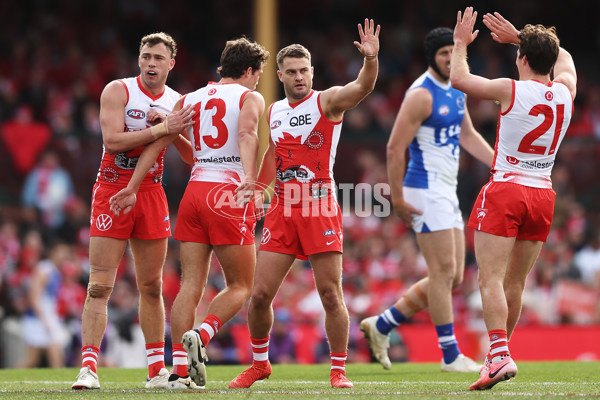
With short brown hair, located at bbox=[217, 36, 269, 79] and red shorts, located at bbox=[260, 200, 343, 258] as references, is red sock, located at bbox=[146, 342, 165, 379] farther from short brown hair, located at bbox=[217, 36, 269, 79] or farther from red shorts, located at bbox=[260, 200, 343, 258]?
short brown hair, located at bbox=[217, 36, 269, 79]

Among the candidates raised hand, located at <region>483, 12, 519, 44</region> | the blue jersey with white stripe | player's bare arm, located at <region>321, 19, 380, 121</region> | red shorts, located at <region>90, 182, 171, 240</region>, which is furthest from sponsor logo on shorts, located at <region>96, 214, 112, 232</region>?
raised hand, located at <region>483, 12, 519, 44</region>

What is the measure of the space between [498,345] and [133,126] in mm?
3121

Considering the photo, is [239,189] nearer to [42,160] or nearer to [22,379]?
[22,379]

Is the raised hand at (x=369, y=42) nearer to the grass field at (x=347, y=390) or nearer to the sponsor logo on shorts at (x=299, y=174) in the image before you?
the sponsor logo on shorts at (x=299, y=174)

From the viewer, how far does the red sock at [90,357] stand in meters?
6.93

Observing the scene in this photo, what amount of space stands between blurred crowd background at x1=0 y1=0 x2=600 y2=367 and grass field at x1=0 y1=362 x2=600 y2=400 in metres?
2.98

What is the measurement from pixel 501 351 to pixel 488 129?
1151cm

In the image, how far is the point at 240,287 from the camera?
273 inches

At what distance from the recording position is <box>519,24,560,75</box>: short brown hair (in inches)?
255

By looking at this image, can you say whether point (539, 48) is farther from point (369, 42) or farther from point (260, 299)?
point (260, 299)

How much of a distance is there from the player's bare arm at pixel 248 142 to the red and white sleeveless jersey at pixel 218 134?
79mm

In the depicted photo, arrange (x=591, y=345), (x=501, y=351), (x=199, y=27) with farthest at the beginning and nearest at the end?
(x=199, y=27), (x=591, y=345), (x=501, y=351)

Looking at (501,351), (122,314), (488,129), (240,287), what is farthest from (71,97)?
(501,351)

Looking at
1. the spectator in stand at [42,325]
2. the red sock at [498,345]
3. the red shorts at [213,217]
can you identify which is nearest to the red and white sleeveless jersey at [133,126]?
the red shorts at [213,217]
